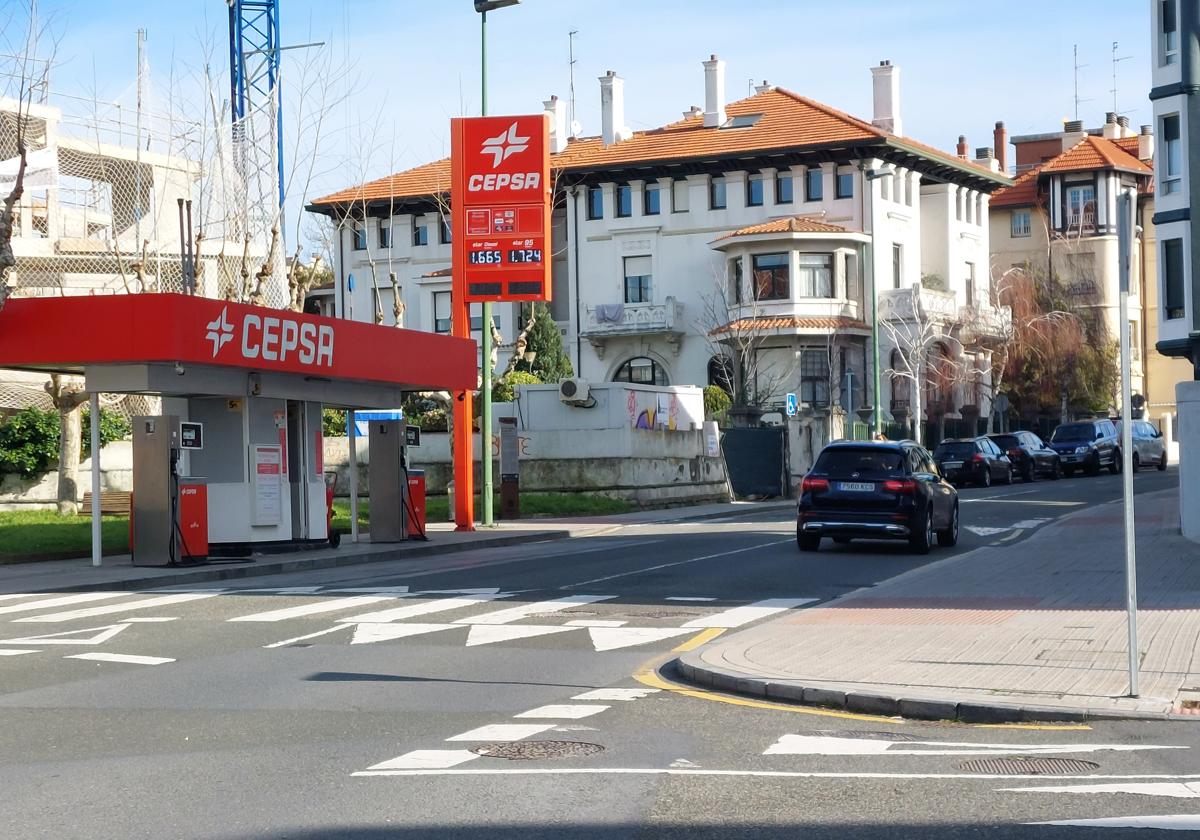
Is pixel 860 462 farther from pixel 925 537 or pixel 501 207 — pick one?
pixel 501 207

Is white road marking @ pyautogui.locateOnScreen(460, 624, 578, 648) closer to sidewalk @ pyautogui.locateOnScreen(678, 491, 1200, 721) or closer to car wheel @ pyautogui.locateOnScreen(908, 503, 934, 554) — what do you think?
sidewalk @ pyautogui.locateOnScreen(678, 491, 1200, 721)

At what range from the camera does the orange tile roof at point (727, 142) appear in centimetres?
6194

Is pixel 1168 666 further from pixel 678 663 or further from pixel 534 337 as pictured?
pixel 534 337

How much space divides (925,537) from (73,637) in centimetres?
1327

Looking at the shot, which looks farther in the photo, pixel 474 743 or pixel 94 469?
pixel 94 469

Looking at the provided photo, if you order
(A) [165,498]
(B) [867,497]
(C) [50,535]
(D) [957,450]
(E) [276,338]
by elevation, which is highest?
(E) [276,338]

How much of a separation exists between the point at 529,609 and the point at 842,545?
10278mm

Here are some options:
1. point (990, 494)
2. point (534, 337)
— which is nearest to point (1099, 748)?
point (990, 494)

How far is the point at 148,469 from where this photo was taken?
22.3 meters

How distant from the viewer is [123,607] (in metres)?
17.1

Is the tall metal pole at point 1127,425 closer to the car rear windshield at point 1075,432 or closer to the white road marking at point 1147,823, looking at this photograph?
the white road marking at point 1147,823

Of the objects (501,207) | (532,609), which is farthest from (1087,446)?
(532,609)

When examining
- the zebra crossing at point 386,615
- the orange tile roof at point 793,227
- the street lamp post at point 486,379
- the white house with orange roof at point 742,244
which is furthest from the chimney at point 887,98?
the zebra crossing at point 386,615

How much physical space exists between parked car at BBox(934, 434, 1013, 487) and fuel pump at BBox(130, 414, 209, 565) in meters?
30.4
